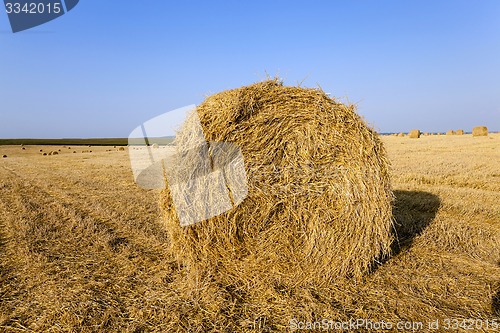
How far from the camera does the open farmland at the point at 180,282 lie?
10.1 ft

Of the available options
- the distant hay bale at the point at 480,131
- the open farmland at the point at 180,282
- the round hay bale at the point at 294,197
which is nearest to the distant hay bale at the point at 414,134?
the distant hay bale at the point at 480,131

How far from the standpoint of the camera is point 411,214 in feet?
20.9

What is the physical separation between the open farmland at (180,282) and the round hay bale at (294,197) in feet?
0.97

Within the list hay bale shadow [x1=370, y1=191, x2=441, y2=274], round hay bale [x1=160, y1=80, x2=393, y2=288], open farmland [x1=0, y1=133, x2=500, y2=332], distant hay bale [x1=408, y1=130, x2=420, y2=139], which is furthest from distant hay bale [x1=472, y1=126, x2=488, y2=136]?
round hay bale [x1=160, y1=80, x2=393, y2=288]

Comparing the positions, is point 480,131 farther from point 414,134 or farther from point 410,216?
point 410,216

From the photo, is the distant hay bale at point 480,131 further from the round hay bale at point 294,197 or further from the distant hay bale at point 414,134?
the round hay bale at point 294,197

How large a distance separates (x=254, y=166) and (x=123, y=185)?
7632mm

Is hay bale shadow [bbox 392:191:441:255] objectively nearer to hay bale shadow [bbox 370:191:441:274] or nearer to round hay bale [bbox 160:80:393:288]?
hay bale shadow [bbox 370:191:441:274]

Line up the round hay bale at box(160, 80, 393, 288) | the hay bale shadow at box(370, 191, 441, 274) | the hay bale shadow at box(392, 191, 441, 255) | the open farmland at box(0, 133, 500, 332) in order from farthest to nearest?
the hay bale shadow at box(392, 191, 441, 255)
the hay bale shadow at box(370, 191, 441, 274)
the round hay bale at box(160, 80, 393, 288)
the open farmland at box(0, 133, 500, 332)

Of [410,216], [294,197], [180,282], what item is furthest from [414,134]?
[180,282]

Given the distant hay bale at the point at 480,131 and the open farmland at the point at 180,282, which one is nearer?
the open farmland at the point at 180,282

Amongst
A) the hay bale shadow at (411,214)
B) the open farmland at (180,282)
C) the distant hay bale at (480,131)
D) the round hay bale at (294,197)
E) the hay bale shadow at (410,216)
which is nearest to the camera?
Result: the open farmland at (180,282)

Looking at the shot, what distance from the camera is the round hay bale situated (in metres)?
3.77

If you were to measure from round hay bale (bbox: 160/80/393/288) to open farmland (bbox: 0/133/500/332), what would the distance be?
11.7 inches
